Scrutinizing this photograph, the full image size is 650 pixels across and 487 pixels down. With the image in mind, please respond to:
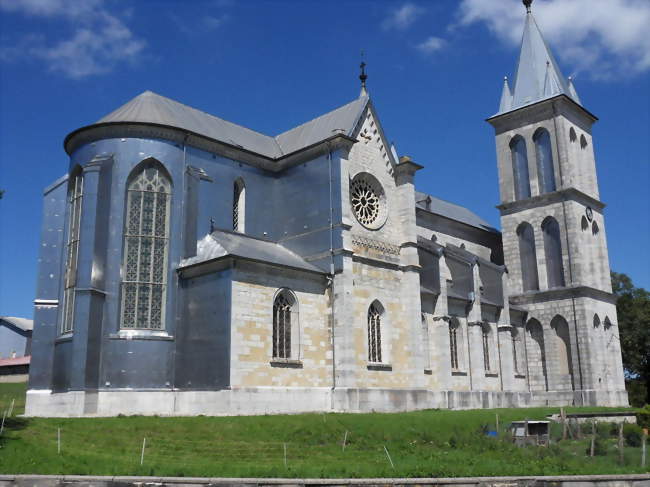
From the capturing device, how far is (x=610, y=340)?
5178 cm

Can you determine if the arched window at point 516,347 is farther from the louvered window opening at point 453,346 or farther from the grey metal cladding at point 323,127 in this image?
the grey metal cladding at point 323,127

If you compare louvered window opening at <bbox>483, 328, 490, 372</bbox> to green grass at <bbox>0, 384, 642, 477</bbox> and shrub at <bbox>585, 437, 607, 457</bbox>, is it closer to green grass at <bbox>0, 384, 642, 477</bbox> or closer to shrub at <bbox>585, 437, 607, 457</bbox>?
green grass at <bbox>0, 384, 642, 477</bbox>

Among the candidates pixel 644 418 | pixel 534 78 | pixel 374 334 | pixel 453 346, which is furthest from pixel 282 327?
pixel 534 78

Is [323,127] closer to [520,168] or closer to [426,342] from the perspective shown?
[426,342]

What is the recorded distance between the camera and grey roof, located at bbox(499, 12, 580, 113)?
55.1 metres

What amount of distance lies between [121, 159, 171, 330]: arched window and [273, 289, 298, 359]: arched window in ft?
17.6

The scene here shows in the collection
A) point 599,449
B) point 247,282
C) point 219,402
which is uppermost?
point 247,282

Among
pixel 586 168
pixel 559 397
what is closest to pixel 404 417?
pixel 559 397

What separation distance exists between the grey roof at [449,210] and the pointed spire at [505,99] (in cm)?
958

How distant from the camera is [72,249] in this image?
3250cm

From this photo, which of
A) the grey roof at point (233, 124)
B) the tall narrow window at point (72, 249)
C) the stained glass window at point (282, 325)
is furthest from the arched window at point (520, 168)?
the tall narrow window at point (72, 249)

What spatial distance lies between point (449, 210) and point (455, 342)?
20222mm

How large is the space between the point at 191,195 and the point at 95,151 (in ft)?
17.0

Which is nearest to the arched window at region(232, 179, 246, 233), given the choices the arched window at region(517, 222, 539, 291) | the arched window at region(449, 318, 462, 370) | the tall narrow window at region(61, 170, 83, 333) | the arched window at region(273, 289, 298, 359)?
the arched window at region(273, 289, 298, 359)
